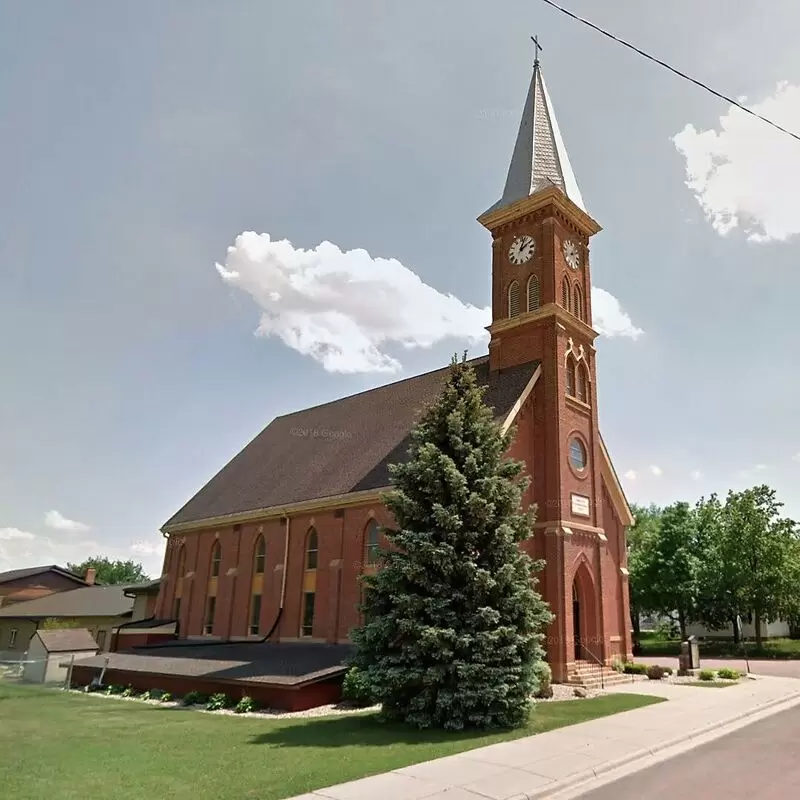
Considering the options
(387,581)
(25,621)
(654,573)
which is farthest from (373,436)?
(25,621)

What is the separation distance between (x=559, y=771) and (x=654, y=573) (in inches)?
1618

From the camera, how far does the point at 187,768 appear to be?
11.8 meters

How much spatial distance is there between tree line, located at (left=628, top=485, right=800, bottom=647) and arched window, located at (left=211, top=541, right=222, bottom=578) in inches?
1079

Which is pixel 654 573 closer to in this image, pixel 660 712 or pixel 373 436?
pixel 373 436

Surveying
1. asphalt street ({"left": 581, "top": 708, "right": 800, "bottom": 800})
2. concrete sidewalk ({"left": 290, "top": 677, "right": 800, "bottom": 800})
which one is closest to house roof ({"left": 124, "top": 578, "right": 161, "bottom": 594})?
concrete sidewalk ({"left": 290, "top": 677, "right": 800, "bottom": 800})

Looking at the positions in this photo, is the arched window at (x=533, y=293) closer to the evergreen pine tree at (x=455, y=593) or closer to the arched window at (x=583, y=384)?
the arched window at (x=583, y=384)

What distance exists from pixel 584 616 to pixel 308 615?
36.8 ft

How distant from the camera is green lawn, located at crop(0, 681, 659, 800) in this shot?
10.5 m

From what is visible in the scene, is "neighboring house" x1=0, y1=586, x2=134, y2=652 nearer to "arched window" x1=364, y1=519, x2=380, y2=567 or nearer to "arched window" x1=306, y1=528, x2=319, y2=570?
"arched window" x1=306, y1=528, x2=319, y2=570

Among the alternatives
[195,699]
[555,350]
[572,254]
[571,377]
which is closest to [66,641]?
[195,699]

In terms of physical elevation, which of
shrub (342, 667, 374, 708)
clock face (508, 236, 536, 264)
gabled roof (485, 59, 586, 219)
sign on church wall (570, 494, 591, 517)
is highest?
gabled roof (485, 59, 586, 219)

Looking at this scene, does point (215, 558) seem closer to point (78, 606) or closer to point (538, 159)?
point (78, 606)

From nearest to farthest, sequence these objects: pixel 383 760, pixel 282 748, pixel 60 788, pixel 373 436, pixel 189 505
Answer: pixel 60 788, pixel 383 760, pixel 282 748, pixel 373 436, pixel 189 505

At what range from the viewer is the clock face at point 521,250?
29391 millimetres
